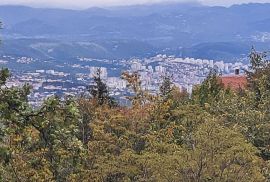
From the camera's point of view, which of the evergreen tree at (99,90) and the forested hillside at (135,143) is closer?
the forested hillside at (135,143)

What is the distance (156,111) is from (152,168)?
20.7 ft

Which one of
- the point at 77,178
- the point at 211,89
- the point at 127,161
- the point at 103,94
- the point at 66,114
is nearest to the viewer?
the point at 66,114

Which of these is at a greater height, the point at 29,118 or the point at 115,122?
the point at 29,118

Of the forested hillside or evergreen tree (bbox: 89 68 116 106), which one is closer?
the forested hillside

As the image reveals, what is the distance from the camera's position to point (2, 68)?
758cm

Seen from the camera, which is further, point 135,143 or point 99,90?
point 99,90

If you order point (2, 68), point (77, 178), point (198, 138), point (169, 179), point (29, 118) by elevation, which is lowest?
point (77, 178)

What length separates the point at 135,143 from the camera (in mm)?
22578

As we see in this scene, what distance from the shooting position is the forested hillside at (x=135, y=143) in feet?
24.5

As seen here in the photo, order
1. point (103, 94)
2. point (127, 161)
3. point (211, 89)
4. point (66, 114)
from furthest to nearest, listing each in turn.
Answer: point (211, 89) < point (103, 94) < point (127, 161) < point (66, 114)

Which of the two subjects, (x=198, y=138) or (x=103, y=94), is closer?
(x=198, y=138)

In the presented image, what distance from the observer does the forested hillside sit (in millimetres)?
7465

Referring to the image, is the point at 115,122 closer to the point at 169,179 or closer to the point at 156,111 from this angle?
the point at 156,111

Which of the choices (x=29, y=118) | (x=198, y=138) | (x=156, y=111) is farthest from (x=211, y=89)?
(x=29, y=118)
